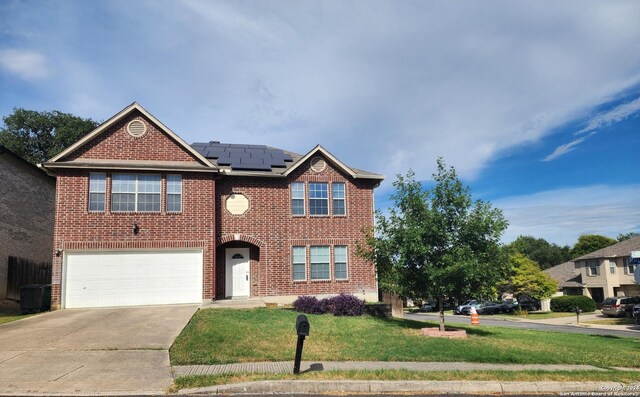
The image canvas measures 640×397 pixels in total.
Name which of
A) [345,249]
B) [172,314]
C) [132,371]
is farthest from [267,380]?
[345,249]

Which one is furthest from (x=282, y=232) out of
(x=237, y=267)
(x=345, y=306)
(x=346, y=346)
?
(x=346, y=346)

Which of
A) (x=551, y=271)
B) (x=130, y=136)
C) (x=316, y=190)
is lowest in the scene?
(x=551, y=271)

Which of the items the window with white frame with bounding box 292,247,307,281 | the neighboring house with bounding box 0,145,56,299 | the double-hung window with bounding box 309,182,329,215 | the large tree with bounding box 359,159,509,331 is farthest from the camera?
the double-hung window with bounding box 309,182,329,215

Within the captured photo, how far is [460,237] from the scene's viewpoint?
545 inches

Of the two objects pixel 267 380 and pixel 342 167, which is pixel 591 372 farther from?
pixel 342 167

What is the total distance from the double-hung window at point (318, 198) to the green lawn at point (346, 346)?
6.65 meters

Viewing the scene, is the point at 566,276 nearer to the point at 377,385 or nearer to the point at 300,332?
the point at 377,385

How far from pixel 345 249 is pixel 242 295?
5.02m

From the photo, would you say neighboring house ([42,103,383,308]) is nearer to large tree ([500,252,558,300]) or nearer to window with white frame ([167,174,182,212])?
window with white frame ([167,174,182,212])

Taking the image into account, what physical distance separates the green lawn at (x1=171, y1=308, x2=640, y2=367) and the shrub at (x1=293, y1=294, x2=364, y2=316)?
8.90ft

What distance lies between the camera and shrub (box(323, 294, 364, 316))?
17.0 m

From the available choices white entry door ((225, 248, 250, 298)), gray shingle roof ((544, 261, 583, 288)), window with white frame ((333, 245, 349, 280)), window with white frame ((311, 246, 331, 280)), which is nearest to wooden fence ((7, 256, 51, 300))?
white entry door ((225, 248, 250, 298))

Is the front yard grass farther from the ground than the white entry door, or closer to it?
closer to it

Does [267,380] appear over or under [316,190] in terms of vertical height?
under
